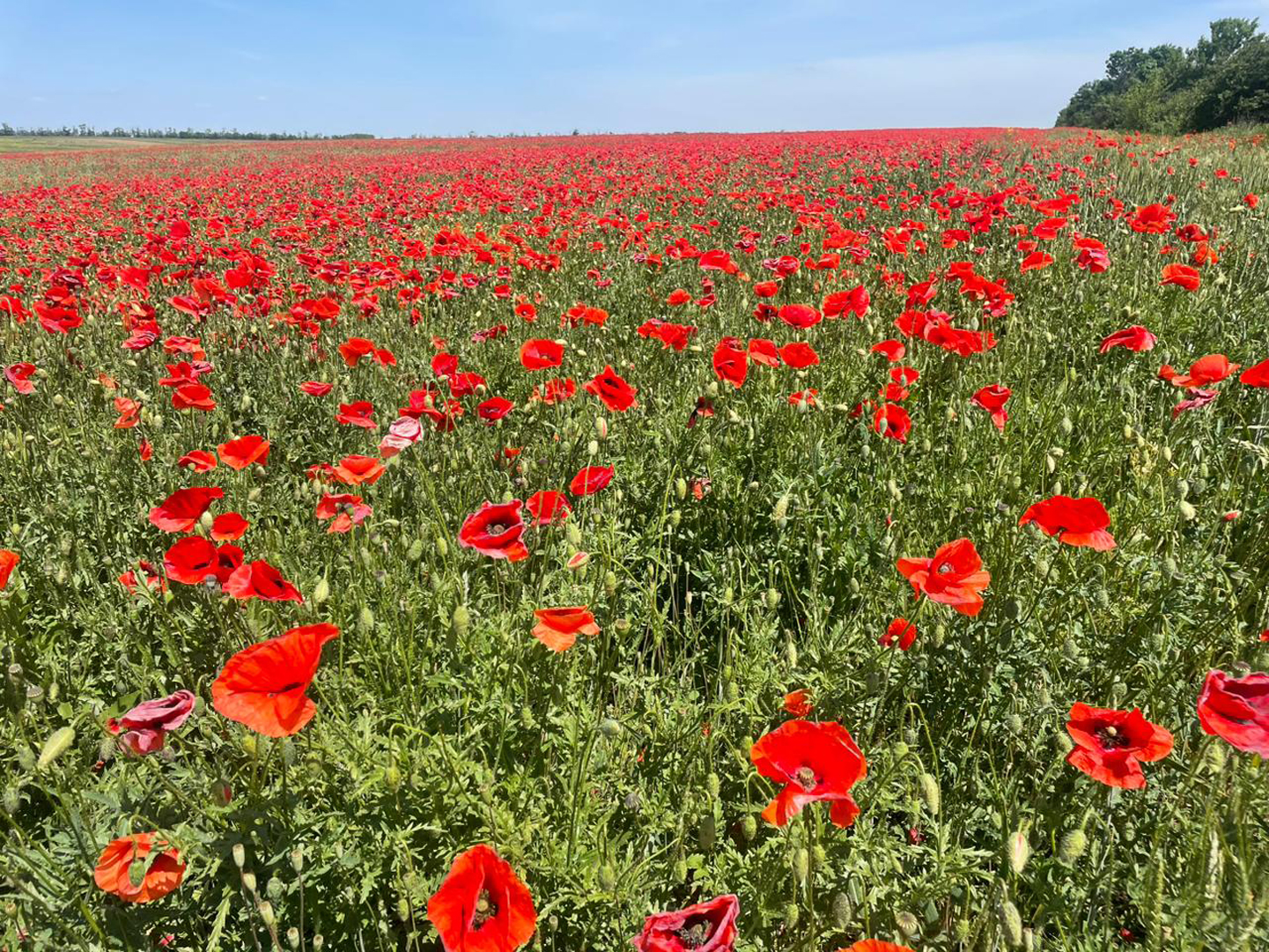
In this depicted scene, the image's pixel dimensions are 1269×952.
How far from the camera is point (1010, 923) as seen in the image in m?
1.17

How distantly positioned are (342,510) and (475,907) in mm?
1591

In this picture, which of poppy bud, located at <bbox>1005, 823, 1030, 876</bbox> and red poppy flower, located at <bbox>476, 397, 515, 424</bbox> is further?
red poppy flower, located at <bbox>476, 397, 515, 424</bbox>

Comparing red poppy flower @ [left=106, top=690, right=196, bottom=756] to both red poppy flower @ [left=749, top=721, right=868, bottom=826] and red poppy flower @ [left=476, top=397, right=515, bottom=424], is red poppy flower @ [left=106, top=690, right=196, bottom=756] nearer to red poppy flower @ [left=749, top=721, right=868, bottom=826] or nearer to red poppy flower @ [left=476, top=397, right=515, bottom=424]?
red poppy flower @ [left=749, top=721, right=868, bottom=826]

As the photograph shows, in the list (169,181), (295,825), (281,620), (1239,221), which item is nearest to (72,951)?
(295,825)

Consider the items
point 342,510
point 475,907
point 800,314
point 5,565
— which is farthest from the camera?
point 800,314

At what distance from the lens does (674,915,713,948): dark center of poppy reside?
1146 millimetres

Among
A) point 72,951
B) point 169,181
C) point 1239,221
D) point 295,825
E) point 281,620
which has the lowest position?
point 72,951

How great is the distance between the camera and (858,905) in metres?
1.37

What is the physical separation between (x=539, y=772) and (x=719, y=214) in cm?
890

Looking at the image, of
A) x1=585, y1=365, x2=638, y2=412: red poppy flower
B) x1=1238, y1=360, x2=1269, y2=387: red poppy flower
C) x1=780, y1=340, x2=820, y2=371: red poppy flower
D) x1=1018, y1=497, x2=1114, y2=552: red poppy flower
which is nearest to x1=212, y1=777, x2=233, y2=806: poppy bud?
x1=585, y1=365, x2=638, y2=412: red poppy flower

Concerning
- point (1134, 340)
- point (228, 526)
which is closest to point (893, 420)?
point (1134, 340)

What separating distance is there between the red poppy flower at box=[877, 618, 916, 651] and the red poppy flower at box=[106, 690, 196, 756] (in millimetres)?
1497

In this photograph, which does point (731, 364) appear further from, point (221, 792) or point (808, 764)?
point (221, 792)

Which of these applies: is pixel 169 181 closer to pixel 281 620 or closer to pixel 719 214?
pixel 719 214
